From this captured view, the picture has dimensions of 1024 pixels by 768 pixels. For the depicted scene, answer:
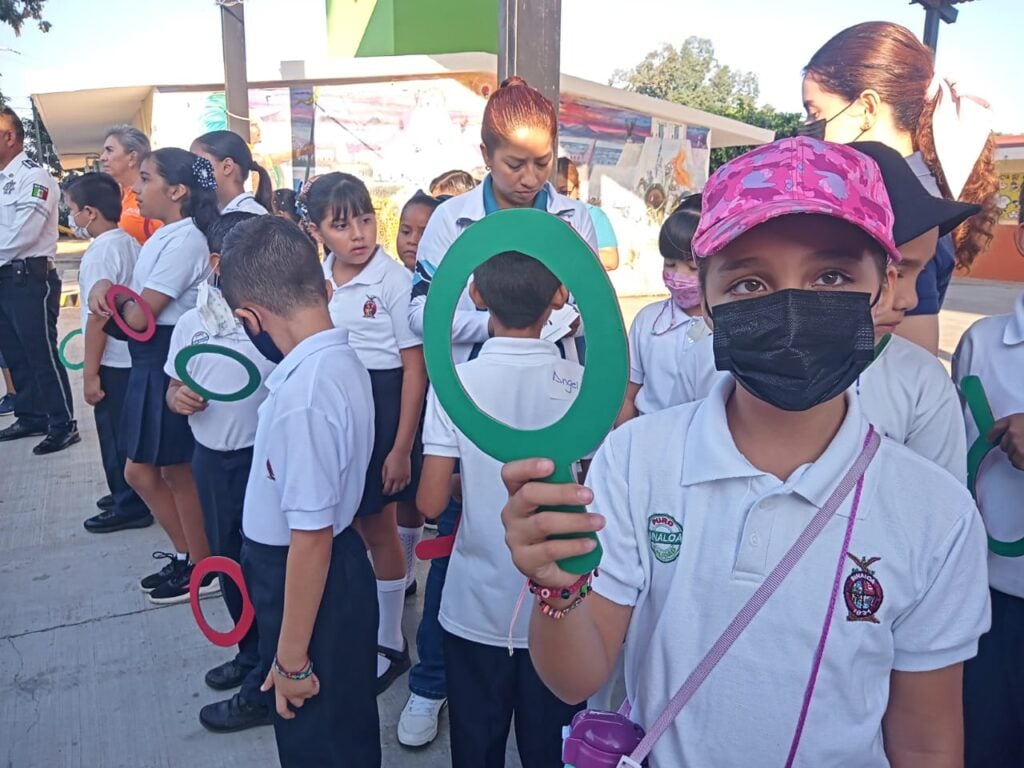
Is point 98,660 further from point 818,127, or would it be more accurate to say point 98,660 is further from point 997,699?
point 818,127

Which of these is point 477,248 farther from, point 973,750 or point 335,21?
point 335,21

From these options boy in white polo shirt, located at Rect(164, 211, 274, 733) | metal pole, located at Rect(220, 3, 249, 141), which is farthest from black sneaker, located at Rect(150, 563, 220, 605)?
metal pole, located at Rect(220, 3, 249, 141)

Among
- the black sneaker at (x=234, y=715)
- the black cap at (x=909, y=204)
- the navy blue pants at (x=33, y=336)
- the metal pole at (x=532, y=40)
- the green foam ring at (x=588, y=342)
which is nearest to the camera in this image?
the green foam ring at (x=588, y=342)

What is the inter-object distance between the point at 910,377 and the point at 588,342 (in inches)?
38.2

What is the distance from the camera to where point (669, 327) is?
2277mm

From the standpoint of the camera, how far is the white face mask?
8.05 ft

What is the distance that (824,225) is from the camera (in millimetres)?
1023

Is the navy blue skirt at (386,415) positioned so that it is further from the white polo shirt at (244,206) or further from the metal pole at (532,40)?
the metal pole at (532,40)

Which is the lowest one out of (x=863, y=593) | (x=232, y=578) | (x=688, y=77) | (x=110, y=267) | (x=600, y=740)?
(x=232, y=578)

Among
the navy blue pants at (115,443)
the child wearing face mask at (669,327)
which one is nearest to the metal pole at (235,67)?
the navy blue pants at (115,443)

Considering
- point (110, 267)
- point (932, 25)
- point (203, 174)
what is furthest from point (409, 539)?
point (932, 25)

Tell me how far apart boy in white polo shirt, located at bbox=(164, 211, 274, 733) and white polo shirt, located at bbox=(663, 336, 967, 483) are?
68.3 inches

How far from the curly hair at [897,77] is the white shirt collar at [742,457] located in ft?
3.48

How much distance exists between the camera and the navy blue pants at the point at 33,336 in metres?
4.98
